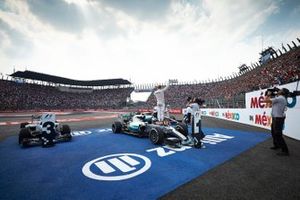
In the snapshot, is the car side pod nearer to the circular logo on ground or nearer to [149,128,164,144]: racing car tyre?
[149,128,164,144]: racing car tyre

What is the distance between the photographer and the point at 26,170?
3.94m

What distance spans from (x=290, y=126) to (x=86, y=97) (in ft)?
170

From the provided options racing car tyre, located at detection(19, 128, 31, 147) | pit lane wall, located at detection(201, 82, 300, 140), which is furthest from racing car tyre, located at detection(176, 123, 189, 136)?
racing car tyre, located at detection(19, 128, 31, 147)

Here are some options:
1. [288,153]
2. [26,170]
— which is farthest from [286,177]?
[26,170]

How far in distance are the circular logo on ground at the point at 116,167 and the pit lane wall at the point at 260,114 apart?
240 inches

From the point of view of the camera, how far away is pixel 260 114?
33.3 ft

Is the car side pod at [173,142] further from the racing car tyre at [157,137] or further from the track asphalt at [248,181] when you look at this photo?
the track asphalt at [248,181]

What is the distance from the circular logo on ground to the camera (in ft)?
11.6

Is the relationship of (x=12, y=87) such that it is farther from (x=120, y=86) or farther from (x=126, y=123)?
(x=126, y=123)

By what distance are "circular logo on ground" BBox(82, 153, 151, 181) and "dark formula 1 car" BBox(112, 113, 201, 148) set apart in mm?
1422

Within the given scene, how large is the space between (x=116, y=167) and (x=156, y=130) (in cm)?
245

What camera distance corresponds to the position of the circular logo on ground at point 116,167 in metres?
3.53

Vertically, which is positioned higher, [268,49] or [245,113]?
[268,49]

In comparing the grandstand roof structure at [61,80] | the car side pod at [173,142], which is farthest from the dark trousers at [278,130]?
the grandstand roof structure at [61,80]
